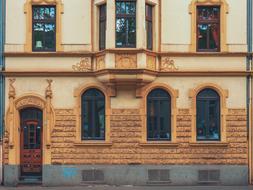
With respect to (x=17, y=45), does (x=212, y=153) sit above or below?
below

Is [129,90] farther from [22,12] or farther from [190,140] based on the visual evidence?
[22,12]

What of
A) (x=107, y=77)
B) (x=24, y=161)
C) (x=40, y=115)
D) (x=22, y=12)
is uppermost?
(x=22, y=12)

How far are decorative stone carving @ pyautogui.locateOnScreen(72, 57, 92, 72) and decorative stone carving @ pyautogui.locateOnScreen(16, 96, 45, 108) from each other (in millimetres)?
1859

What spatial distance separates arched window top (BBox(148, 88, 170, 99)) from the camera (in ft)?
70.4

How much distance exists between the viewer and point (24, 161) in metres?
21.4

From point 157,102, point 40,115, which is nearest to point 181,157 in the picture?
point 157,102

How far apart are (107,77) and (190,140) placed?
404cm

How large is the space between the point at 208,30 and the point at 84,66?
5086mm

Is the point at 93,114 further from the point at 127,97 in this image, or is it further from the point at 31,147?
the point at 31,147

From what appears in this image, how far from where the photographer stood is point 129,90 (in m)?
21.3

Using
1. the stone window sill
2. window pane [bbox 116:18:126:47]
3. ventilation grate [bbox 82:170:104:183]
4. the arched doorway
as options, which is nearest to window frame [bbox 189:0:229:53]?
window pane [bbox 116:18:126:47]

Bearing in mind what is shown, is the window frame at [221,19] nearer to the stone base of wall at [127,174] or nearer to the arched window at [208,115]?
the arched window at [208,115]

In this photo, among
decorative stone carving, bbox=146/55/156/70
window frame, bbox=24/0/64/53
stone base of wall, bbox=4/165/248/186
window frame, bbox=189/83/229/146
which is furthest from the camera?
window frame, bbox=24/0/64/53

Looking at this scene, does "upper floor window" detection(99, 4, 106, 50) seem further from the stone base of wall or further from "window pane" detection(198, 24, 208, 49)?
the stone base of wall
